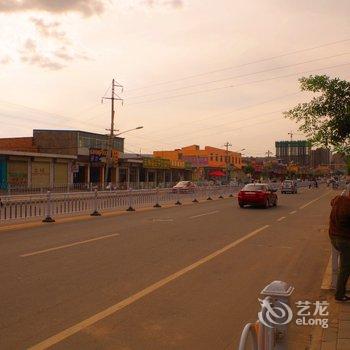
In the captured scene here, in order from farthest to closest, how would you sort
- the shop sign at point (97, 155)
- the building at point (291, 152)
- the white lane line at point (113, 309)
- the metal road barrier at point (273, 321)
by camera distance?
1. the building at point (291, 152)
2. the shop sign at point (97, 155)
3. the white lane line at point (113, 309)
4. the metal road barrier at point (273, 321)

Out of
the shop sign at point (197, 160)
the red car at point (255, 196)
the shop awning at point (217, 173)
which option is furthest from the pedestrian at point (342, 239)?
the shop sign at point (197, 160)

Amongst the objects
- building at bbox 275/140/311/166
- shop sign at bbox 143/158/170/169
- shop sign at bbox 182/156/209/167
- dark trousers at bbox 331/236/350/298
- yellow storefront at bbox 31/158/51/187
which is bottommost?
dark trousers at bbox 331/236/350/298

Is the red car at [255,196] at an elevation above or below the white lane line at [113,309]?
above

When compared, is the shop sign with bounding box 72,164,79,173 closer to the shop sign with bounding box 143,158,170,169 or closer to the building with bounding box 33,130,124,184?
the building with bounding box 33,130,124,184

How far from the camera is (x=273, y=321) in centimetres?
400

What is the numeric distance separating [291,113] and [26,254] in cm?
912

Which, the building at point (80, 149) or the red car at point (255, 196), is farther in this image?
the building at point (80, 149)

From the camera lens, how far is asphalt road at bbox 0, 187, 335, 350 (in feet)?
19.3

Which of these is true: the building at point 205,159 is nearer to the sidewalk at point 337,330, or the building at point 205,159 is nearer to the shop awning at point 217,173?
the shop awning at point 217,173

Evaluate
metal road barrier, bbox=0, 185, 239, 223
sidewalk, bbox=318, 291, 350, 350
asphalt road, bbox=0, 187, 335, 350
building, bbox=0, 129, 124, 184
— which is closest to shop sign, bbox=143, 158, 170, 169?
building, bbox=0, 129, 124, 184

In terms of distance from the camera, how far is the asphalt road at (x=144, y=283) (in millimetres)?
5887

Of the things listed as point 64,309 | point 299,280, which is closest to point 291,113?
point 299,280

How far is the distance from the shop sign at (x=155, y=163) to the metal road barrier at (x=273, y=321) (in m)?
71.4

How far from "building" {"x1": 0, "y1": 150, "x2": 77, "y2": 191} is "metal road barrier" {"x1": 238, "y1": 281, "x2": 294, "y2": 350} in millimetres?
45346
